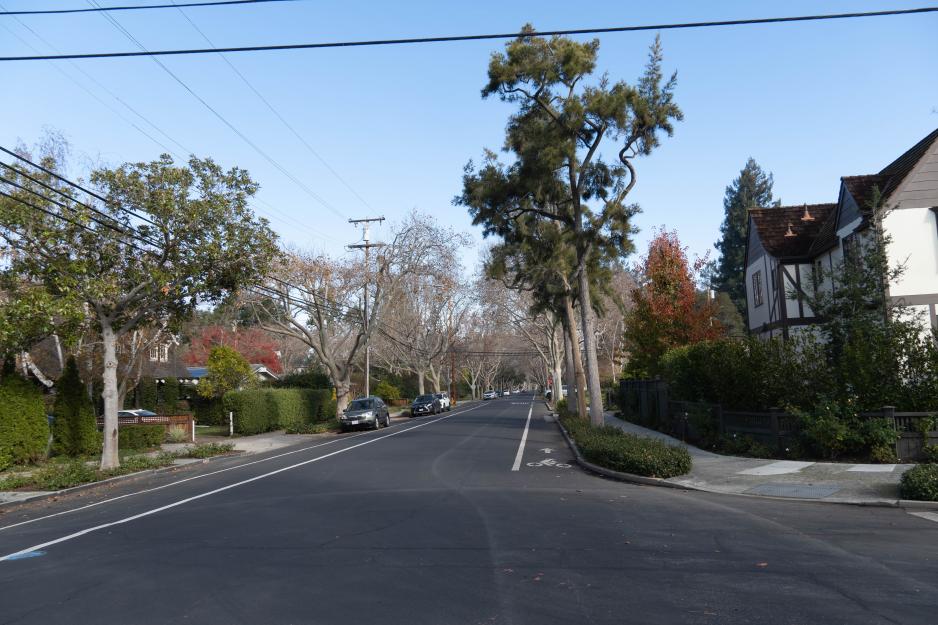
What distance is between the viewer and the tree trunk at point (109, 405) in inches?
749

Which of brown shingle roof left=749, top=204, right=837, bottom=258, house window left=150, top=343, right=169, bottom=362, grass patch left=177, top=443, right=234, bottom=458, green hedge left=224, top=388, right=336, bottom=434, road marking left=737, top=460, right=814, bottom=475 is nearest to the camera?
road marking left=737, top=460, right=814, bottom=475

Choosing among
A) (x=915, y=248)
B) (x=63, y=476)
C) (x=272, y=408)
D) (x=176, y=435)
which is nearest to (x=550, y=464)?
(x=63, y=476)

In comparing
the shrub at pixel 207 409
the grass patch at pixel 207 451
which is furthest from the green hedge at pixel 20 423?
the shrub at pixel 207 409

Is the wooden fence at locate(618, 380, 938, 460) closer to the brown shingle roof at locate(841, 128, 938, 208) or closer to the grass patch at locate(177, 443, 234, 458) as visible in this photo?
the brown shingle roof at locate(841, 128, 938, 208)

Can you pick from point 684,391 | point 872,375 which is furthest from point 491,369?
point 872,375

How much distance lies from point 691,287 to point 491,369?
73182 mm

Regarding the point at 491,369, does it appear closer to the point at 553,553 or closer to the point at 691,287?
the point at 691,287

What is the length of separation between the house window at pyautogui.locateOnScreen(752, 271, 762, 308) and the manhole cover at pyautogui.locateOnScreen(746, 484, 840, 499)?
61.2 ft

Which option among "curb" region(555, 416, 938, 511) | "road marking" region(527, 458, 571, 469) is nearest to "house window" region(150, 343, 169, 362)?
"road marking" region(527, 458, 571, 469)

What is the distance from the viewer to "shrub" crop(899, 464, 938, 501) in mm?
10219

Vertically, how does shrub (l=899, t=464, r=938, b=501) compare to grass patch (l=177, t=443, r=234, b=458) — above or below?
above

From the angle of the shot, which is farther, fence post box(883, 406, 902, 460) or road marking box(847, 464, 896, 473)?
fence post box(883, 406, 902, 460)

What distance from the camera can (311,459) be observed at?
20.1m

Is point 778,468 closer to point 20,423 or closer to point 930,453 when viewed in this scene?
point 930,453
